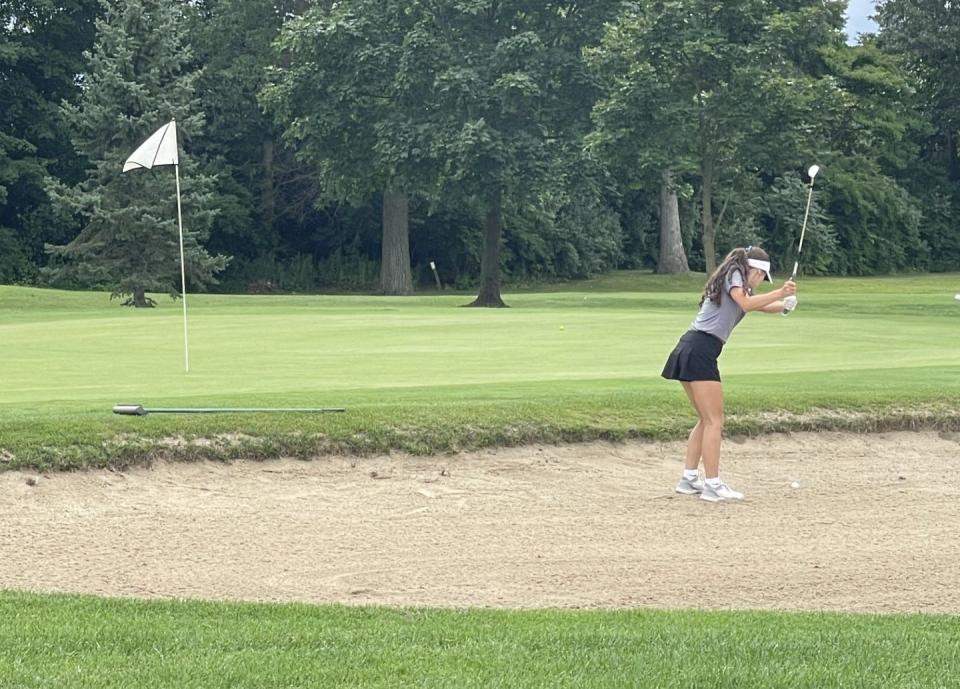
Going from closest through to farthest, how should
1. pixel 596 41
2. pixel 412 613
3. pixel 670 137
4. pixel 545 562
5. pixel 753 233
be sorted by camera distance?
1. pixel 412 613
2. pixel 545 562
3. pixel 670 137
4. pixel 596 41
5. pixel 753 233

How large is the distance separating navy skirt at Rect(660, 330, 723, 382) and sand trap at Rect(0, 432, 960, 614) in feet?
2.95

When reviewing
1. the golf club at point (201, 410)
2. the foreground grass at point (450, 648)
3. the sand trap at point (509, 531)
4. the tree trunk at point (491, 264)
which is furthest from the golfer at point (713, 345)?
the tree trunk at point (491, 264)

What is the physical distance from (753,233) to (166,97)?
2931 cm

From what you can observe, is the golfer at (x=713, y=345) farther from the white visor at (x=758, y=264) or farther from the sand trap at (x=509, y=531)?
the sand trap at (x=509, y=531)

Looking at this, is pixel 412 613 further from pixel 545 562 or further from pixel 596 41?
pixel 596 41

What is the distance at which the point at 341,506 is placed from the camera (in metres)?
10.1

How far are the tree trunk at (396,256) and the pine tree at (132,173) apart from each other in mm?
9299

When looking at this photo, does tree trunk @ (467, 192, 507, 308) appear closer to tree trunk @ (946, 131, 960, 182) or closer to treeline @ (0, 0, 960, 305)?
treeline @ (0, 0, 960, 305)

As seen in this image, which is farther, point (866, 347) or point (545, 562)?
point (866, 347)

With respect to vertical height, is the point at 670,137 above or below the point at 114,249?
above

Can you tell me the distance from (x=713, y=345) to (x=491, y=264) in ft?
116

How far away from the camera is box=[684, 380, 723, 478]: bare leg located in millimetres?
10688

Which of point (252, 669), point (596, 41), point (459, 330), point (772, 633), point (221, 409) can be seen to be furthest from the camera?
point (596, 41)

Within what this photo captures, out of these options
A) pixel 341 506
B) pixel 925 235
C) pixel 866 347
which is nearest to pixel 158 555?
pixel 341 506
